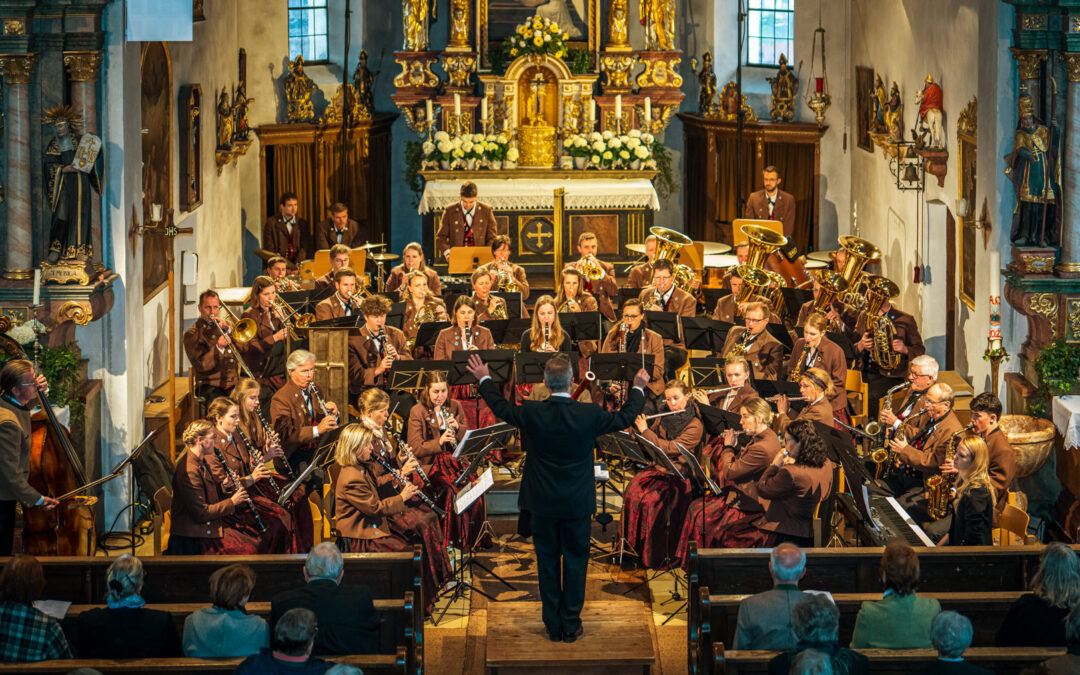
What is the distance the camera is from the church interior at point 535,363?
307 inches

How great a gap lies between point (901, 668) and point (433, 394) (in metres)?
4.19

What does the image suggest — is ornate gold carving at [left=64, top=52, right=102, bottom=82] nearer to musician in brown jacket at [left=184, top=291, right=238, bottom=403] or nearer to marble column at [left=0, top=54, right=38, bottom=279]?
marble column at [left=0, top=54, right=38, bottom=279]

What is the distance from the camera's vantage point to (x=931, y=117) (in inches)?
545

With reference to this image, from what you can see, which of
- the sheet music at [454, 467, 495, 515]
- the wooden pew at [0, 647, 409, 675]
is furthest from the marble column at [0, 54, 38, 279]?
the wooden pew at [0, 647, 409, 675]

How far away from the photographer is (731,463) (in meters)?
9.17

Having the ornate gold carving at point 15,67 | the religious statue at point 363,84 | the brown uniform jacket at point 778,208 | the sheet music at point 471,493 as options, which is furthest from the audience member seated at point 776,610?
the religious statue at point 363,84

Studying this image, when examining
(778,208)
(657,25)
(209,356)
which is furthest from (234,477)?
(657,25)

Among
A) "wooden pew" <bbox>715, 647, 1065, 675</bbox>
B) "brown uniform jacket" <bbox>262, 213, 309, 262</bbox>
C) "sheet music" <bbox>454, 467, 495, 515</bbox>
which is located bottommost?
"wooden pew" <bbox>715, 647, 1065, 675</bbox>

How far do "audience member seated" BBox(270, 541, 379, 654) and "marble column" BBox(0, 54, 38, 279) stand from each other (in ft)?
15.9

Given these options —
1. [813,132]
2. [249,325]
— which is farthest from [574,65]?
[249,325]

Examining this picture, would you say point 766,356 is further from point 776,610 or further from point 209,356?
point 776,610

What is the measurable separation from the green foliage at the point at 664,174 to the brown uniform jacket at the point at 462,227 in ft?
12.6

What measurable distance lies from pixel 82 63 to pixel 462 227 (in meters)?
6.16

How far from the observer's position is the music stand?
1125 centimetres
